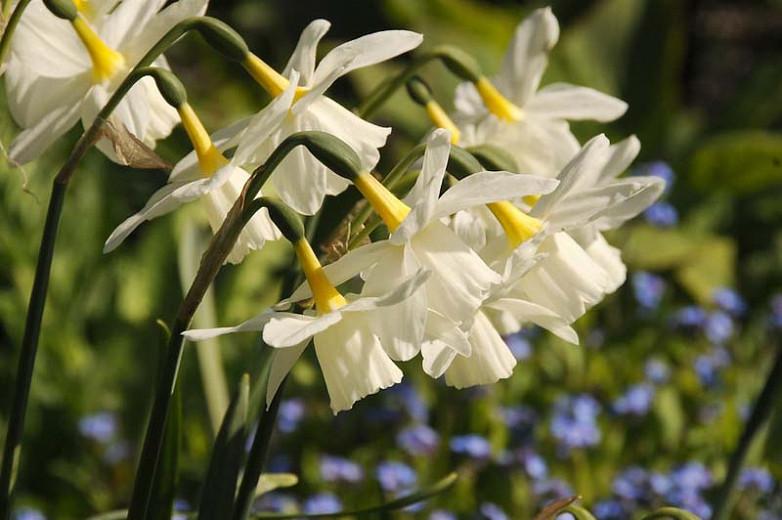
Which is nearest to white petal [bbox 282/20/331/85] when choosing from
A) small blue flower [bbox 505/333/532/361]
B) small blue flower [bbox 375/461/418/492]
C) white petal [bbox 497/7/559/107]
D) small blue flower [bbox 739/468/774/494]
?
white petal [bbox 497/7/559/107]

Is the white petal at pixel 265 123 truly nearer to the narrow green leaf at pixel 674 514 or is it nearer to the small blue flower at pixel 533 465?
the narrow green leaf at pixel 674 514

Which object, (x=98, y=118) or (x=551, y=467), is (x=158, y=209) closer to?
(x=98, y=118)

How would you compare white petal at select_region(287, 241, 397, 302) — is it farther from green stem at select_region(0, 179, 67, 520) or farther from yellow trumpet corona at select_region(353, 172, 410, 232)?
green stem at select_region(0, 179, 67, 520)

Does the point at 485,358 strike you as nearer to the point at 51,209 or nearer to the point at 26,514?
the point at 51,209

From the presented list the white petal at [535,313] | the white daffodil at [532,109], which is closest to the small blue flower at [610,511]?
the white daffodil at [532,109]

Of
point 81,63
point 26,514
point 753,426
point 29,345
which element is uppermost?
point 81,63

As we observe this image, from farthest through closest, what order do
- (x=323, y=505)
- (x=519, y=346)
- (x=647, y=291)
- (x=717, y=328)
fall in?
(x=647, y=291)
(x=717, y=328)
(x=519, y=346)
(x=323, y=505)

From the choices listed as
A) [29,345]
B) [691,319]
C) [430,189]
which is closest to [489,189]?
[430,189]
